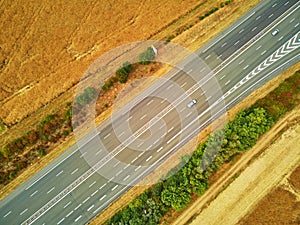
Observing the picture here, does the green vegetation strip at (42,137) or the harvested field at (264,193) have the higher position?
the green vegetation strip at (42,137)

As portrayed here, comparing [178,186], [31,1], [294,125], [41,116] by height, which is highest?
[31,1]

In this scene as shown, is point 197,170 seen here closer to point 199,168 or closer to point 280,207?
point 199,168

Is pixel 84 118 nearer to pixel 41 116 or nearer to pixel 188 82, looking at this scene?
pixel 41 116

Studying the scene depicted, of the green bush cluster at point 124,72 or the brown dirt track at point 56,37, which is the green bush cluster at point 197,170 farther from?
the brown dirt track at point 56,37

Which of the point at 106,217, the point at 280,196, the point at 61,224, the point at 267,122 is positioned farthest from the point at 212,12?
the point at 61,224

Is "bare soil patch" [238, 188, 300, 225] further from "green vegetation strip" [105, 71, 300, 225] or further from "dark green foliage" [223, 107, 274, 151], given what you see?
"dark green foliage" [223, 107, 274, 151]

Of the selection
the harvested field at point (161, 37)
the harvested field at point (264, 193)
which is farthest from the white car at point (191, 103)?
the harvested field at point (264, 193)

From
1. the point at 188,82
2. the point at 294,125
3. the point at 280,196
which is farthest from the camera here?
the point at 188,82
